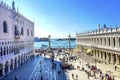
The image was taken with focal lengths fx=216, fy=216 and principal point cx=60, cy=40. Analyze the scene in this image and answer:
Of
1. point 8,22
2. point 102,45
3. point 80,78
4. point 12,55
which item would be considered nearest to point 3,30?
point 8,22

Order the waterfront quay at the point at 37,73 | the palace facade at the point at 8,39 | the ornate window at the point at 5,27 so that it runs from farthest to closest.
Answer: the ornate window at the point at 5,27
the palace facade at the point at 8,39
the waterfront quay at the point at 37,73

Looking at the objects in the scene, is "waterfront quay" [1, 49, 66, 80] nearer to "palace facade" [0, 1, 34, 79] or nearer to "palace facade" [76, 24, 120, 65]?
"palace facade" [0, 1, 34, 79]

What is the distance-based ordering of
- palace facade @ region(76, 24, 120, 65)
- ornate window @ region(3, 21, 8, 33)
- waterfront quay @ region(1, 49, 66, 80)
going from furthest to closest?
palace facade @ region(76, 24, 120, 65) < ornate window @ region(3, 21, 8, 33) < waterfront quay @ region(1, 49, 66, 80)

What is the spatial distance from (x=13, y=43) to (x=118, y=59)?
71.9 ft

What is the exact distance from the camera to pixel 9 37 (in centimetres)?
4200

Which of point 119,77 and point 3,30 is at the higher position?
point 3,30

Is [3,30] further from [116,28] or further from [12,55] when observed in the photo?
[116,28]

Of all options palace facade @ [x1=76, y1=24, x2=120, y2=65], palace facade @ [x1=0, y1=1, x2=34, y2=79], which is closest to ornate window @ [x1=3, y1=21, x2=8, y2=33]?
palace facade @ [x1=0, y1=1, x2=34, y2=79]

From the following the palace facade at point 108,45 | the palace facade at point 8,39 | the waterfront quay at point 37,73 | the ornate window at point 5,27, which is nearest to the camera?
the waterfront quay at point 37,73

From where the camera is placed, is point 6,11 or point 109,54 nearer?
point 6,11

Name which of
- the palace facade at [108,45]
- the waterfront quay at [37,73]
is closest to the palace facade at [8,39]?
the waterfront quay at [37,73]

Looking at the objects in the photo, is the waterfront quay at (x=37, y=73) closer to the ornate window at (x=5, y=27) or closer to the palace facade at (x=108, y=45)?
the ornate window at (x=5, y=27)

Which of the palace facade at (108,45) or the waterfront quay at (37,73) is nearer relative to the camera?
the waterfront quay at (37,73)

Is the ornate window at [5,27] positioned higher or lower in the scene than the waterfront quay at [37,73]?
higher
